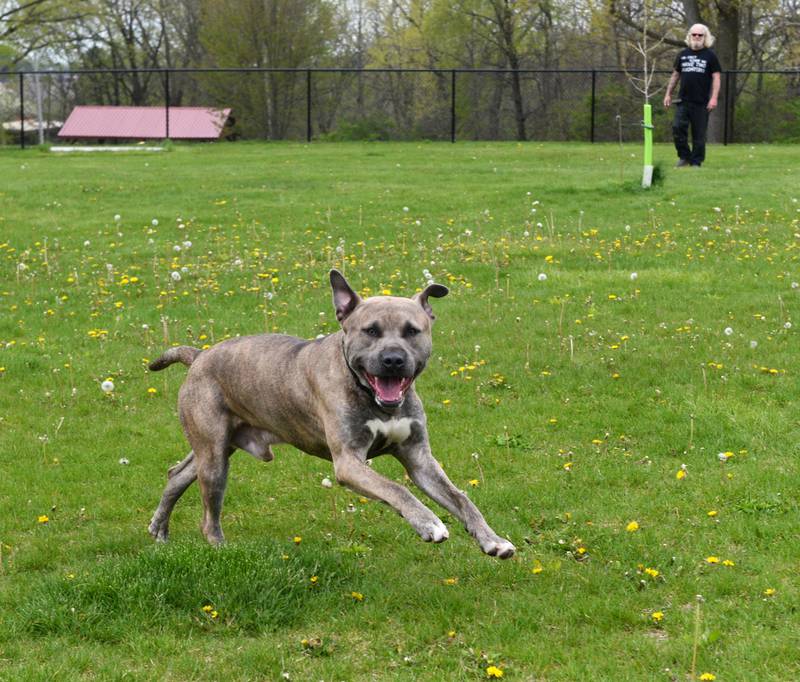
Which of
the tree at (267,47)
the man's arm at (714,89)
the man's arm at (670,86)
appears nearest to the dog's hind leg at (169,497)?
the man's arm at (670,86)

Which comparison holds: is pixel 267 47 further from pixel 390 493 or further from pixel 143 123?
pixel 390 493

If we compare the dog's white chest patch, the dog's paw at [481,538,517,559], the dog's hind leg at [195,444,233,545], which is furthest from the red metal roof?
the dog's paw at [481,538,517,559]

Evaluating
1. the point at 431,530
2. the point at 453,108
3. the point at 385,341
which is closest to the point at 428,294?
the point at 385,341

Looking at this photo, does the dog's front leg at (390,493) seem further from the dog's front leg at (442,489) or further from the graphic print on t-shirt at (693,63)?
the graphic print on t-shirt at (693,63)

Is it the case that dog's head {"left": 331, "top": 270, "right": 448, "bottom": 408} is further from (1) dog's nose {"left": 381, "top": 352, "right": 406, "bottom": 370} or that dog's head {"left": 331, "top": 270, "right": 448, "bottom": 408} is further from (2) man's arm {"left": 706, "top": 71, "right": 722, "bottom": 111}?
(2) man's arm {"left": 706, "top": 71, "right": 722, "bottom": 111}

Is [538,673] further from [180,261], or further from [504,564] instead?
[180,261]

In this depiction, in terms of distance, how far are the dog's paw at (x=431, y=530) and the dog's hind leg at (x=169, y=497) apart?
1.93 m

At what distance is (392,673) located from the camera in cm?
487

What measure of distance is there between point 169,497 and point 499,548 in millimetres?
2327

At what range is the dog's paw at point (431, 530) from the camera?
5090 millimetres

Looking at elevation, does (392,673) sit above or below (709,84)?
below

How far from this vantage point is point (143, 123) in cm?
4416

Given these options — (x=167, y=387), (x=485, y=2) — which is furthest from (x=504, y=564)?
(x=485, y=2)

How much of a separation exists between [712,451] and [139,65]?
Answer: 50.9 metres
